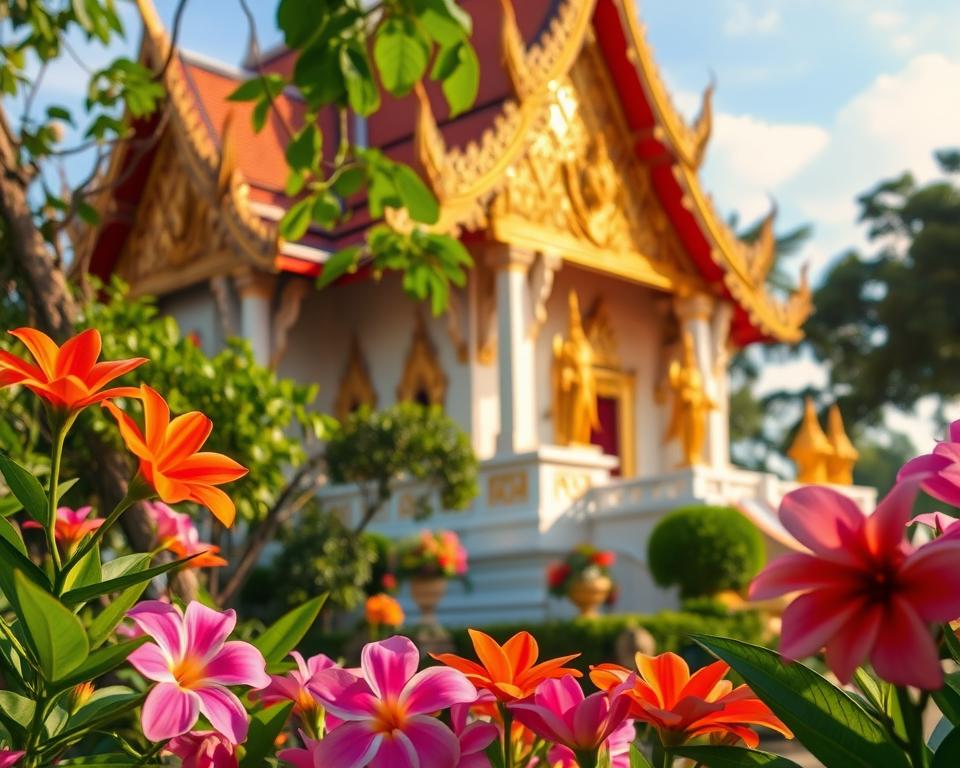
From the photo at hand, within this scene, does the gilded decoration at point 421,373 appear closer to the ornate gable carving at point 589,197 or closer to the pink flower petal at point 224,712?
the ornate gable carving at point 589,197

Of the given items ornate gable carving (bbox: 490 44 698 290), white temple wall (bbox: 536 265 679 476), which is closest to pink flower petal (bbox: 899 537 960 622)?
ornate gable carving (bbox: 490 44 698 290)

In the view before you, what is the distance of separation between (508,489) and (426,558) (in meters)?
2.13

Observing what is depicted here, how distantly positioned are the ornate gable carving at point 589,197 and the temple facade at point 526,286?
29 mm

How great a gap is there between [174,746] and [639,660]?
0.36m

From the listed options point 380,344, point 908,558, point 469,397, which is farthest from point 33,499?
point 380,344

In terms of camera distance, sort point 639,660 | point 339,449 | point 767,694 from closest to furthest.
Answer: point 767,694, point 639,660, point 339,449

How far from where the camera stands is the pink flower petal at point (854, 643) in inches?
24.4

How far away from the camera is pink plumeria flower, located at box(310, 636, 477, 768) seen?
822mm

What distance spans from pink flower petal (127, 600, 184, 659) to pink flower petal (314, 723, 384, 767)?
127 mm

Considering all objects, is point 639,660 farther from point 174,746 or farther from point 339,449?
point 339,449

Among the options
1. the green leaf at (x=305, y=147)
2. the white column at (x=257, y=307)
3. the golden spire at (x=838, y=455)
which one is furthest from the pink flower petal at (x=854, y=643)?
the golden spire at (x=838, y=455)

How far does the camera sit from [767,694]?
0.77 metres

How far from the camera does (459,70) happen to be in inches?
86.0

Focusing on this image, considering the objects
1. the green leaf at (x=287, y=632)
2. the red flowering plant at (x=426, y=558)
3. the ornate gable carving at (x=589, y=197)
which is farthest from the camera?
the ornate gable carving at (x=589, y=197)
